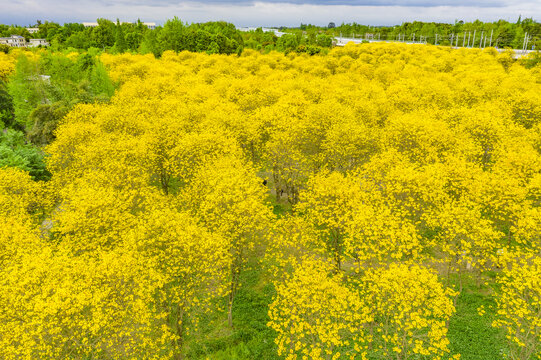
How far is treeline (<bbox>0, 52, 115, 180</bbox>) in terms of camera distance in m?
53.1

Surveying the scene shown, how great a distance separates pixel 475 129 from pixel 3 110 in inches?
4355

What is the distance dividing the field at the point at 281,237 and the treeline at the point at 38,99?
18.8 feet

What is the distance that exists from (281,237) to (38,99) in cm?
8549

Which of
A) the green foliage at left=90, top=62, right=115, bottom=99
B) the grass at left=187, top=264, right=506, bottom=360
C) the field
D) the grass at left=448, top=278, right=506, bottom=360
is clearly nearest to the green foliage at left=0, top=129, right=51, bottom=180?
the field

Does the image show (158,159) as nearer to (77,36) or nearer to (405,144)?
(405,144)

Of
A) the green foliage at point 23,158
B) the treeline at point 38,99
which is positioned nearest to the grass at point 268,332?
the green foliage at point 23,158

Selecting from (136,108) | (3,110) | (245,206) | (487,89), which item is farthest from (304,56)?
(245,206)

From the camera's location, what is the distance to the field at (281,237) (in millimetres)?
23797

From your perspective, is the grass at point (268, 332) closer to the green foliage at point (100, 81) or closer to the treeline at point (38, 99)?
the treeline at point (38, 99)

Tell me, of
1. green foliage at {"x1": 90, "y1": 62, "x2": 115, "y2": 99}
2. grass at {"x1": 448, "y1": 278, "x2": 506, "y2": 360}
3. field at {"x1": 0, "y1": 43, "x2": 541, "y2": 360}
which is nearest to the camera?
field at {"x1": 0, "y1": 43, "x2": 541, "y2": 360}

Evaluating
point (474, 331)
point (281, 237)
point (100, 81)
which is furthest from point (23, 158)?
point (474, 331)

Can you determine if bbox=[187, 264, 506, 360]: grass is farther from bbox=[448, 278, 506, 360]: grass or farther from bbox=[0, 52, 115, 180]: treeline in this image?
bbox=[0, 52, 115, 180]: treeline

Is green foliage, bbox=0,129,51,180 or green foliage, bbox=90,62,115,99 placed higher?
green foliage, bbox=90,62,115,99

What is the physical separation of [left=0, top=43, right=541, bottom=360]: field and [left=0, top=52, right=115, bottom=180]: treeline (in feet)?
18.8
